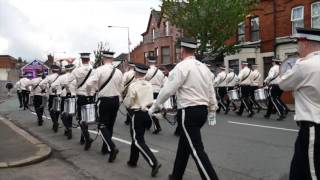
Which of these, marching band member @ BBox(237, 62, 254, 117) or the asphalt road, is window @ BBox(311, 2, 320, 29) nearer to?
marching band member @ BBox(237, 62, 254, 117)

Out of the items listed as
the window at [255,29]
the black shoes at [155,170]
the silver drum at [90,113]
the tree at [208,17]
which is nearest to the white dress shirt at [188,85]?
the black shoes at [155,170]

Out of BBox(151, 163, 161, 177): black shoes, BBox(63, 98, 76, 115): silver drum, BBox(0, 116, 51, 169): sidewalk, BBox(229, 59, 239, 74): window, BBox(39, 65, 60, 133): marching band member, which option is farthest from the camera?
BBox(229, 59, 239, 74): window

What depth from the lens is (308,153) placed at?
545cm

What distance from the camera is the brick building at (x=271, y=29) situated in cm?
2869

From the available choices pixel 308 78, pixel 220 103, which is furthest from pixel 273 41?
pixel 308 78

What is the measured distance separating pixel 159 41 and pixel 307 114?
56533mm

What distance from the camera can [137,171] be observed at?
348 inches

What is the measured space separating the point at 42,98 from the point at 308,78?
12041 millimetres

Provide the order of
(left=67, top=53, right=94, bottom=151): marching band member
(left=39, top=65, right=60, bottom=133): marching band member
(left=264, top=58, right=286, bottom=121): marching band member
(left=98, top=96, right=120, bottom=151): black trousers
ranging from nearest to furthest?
(left=98, top=96, right=120, bottom=151): black trousers → (left=67, top=53, right=94, bottom=151): marching band member → (left=39, top=65, right=60, bottom=133): marching band member → (left=264, top=58, right=286, bottom=121): marching band member

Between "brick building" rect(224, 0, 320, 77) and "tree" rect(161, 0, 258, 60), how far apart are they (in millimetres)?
1191

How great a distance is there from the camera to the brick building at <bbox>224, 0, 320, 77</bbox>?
28.7m

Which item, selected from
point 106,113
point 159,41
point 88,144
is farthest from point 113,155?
point 159,41

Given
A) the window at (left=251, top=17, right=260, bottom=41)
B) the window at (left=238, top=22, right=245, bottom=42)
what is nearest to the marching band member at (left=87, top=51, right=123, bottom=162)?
the window at (left=251, top=17, right=260, bottom=41)

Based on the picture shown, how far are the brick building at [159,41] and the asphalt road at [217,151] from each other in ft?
131
